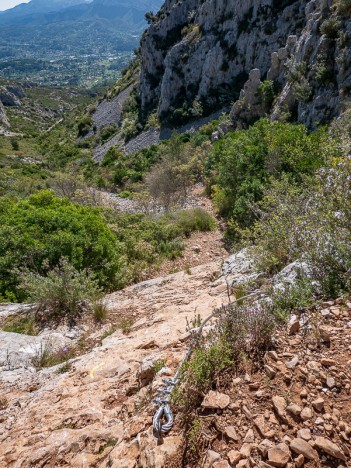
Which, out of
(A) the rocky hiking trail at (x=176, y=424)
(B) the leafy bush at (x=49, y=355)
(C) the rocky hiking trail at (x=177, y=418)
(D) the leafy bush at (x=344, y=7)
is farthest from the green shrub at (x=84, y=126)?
(A) the rocky hiking trail at (x=176, y=424)

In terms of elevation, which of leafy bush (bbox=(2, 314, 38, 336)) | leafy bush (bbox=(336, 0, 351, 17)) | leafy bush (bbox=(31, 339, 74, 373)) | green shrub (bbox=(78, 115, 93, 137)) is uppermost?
leafy bush (bbox=(336, 0, 351, 17))

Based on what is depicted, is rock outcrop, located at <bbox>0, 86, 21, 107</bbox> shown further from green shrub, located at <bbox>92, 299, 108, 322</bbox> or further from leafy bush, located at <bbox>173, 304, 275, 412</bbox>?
leafy bush, located at <bbox>173, 304, 275, 412</bbox>

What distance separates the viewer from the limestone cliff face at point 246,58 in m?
16.5

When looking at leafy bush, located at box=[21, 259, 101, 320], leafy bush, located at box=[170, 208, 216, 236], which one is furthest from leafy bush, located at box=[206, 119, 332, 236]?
leafy bush, located at box=[21, 259, 101, 320]

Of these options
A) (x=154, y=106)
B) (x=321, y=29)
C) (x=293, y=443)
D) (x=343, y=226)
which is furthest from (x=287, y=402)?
(x=154, y=106)

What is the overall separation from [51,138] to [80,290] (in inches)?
2714

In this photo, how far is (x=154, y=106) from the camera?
4747 centimetres

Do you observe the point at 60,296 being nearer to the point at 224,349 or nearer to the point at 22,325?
the point at 22,325

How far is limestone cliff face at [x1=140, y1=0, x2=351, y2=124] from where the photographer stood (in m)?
16.5

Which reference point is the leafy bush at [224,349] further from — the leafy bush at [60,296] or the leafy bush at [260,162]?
the leafy bush at [260,162]

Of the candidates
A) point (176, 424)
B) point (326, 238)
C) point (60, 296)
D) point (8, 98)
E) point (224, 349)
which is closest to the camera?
point (176, 424)

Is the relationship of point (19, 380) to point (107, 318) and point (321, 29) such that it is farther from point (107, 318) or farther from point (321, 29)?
point (321, 29)

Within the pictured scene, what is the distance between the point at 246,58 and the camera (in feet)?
107

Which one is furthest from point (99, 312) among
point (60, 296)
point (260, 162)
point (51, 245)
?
point (260, 162)
